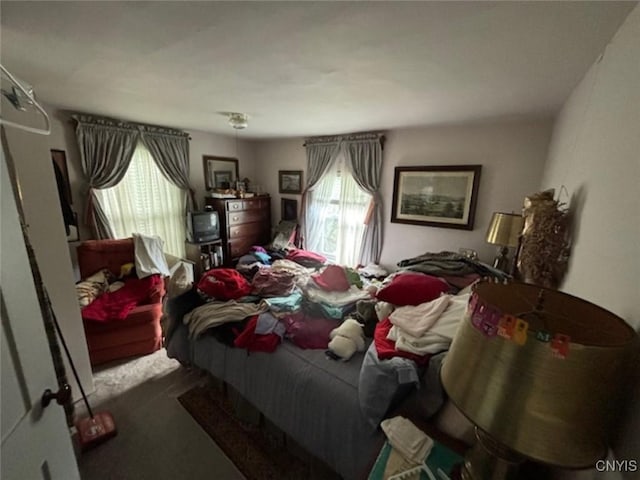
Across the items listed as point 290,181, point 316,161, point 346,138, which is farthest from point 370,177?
point 290,181

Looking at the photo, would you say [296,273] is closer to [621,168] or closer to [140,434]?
[140,434]

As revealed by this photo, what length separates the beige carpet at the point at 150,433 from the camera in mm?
1486

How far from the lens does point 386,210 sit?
3428mm

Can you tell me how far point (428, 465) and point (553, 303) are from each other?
2.18 ft

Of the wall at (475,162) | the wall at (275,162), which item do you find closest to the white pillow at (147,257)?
the wall at (275,162)

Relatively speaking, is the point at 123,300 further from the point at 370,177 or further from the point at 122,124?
the point at 370,177

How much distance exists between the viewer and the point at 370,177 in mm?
3404

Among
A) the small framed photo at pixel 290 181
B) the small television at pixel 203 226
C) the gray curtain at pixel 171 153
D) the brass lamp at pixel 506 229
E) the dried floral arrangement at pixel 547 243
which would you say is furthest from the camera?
the small framed photo at pixel 290 181

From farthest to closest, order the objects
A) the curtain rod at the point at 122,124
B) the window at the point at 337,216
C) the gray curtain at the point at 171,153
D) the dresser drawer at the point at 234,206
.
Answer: the dresser drawer at the point at 234,206, the window at the point at 337,216, the gray curtain at the point at 171,153, the curtain rod at the point at 122,124

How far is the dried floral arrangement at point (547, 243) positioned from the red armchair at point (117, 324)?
9.55ft

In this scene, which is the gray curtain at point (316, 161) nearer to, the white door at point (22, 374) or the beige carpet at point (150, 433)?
the beige carpet at point (150, 433)

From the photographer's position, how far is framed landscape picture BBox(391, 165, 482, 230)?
9.28 feet

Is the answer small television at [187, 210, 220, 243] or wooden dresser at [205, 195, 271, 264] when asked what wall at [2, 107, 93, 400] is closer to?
small television at [187, 210, 220, 243]

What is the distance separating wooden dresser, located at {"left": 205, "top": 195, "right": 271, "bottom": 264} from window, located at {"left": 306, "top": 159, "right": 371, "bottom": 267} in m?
0.81
